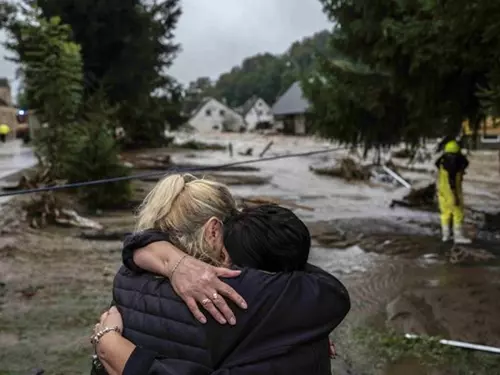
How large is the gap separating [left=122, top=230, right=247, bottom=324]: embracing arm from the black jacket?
0.8 inches

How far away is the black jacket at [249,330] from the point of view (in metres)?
1.73

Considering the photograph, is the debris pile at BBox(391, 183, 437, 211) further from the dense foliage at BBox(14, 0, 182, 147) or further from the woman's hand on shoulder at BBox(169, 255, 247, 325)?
the woman's hand on shoulder at BBox(169, 255, 247, 325)

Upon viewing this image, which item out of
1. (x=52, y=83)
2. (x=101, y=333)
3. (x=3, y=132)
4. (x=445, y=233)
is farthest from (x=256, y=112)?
(x=101, y=333)

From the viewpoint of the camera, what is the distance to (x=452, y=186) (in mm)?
9703

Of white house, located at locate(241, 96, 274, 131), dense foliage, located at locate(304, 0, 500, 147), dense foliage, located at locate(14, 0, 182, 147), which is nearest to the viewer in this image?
dense foliage, located at locate(304, 0, 500, 147)

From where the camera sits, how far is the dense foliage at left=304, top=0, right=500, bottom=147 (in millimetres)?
8086

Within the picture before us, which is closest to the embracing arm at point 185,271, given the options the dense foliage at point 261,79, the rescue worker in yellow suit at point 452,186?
the rescue worker in yellow suit at point 452,186

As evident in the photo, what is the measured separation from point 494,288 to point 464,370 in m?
2.72

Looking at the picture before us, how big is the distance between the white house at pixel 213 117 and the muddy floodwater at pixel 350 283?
10477 centimetres

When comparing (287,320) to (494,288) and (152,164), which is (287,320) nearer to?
(494,288)

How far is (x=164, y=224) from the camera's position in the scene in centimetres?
198

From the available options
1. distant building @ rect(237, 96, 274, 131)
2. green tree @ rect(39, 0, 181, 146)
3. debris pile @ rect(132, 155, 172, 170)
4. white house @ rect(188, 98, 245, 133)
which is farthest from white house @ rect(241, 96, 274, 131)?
debris pile @ rect(132, 155, 172, 170)

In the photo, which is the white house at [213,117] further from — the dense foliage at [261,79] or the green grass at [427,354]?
the green grass at [427,354]

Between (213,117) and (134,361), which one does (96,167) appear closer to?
(134,361)
